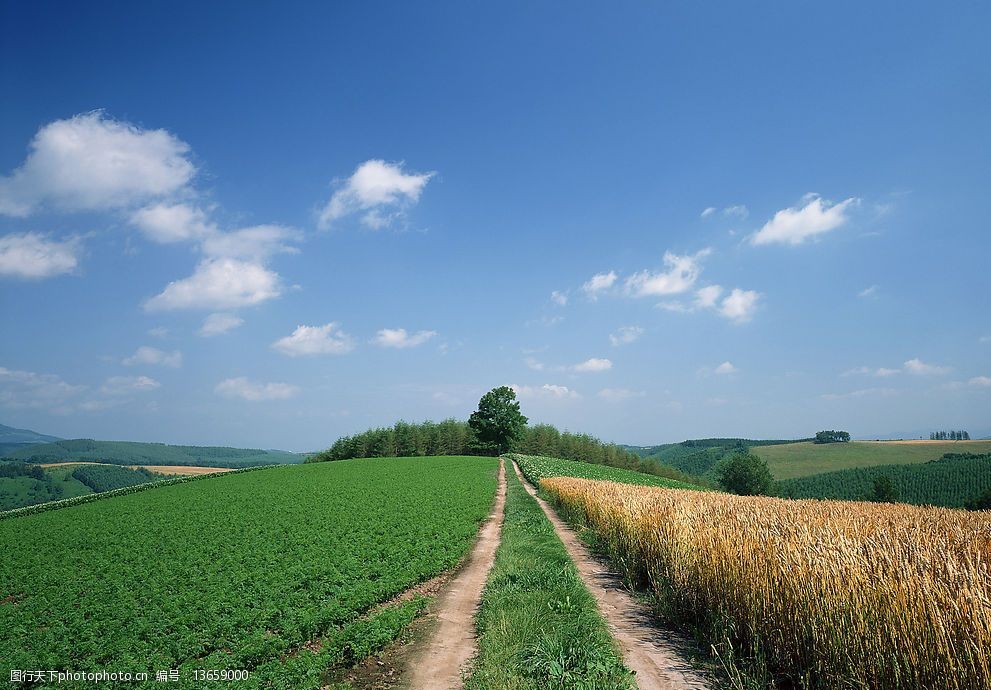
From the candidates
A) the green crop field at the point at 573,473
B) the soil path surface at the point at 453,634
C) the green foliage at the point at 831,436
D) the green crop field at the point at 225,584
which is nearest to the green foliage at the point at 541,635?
the soil path surface at the point at 453,634

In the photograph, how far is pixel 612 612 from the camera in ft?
29.4

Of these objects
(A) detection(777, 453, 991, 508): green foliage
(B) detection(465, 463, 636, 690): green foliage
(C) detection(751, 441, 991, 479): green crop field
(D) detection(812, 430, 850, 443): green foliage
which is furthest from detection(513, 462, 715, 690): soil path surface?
(D) detection(812, 430, 850, 443): green foliage

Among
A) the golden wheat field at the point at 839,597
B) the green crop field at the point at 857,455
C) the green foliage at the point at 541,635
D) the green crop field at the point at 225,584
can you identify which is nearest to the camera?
the golden wheat field at the point at 839,597

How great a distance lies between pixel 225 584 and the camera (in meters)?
12.5

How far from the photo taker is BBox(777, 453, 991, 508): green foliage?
95312 millimetres

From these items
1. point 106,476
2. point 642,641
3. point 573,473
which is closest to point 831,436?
point 573,473

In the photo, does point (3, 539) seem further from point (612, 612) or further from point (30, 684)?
point (612, 612)

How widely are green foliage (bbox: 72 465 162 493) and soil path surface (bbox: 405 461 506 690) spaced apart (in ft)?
410

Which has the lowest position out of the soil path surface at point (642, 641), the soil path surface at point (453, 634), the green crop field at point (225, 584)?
the green crop field at point (225, 584)

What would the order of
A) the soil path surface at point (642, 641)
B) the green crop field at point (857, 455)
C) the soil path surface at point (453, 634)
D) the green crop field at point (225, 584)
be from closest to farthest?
the soil path surface at point (642, 641) → the soil path surface at point (453, 634) → the green crop field at point (225, 584) → the green crop field at point (857, 455)

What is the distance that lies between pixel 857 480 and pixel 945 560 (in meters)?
143

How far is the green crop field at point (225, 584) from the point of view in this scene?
27.4 ft

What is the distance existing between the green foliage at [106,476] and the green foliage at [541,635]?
419ft

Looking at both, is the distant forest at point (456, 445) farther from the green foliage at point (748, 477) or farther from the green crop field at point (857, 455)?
the green crop field at point (857, 455)
